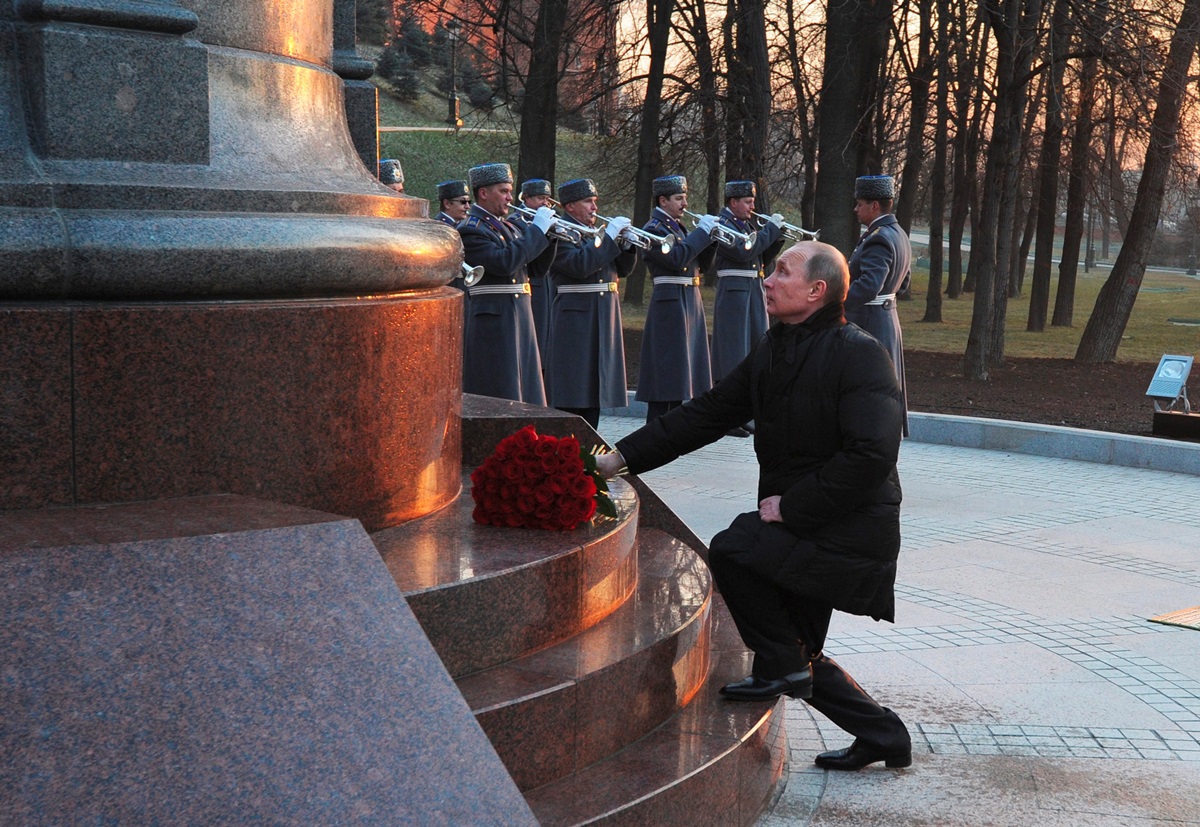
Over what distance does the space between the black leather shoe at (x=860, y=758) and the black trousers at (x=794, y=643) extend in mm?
28

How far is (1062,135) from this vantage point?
21.8 meters

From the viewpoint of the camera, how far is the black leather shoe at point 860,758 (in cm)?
446

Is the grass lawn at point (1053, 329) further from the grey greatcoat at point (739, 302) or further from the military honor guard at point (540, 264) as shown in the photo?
the military honor guard at point (540, 264)

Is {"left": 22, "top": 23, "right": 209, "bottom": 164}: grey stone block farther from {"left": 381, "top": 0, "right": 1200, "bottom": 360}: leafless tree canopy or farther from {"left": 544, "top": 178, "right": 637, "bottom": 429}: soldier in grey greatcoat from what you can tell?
{"left": 381, "top": 0, "right": 1200, "bottom": 360}: leafless tree canopy

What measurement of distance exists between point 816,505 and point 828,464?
0.12 meters

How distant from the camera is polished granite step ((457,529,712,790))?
3568mm

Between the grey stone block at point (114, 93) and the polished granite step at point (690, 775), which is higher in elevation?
the grey stone block at point (114, 93)

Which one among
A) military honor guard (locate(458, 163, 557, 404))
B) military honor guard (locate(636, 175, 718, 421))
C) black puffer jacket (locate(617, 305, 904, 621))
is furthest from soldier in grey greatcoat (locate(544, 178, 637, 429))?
black puffer jacket (locate(617, 305, 904, 621))

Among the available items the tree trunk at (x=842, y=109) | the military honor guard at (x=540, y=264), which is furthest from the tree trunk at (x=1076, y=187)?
A: the military honor guard at (x=540, y=264)

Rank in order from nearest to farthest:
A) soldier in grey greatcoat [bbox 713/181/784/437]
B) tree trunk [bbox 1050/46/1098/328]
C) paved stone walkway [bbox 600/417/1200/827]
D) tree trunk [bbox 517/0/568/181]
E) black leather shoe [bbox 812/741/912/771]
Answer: paved stone walkway [bbox 600/417/1200/827]
black leather shoe [bbox 812/741/912/771]
soldier in grey greatcoat [bbox 713/181/784/437]
tree trunk [bbox 1050/46/1098/328]
tree trunk [bbox 517/0/568/181]

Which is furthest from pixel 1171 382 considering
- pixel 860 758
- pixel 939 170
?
pixel 939 170

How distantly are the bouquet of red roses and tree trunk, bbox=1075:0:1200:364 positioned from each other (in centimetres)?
1412

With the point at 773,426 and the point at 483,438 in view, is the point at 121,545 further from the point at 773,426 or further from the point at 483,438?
the point at 483,438

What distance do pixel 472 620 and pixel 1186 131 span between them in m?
18.6
